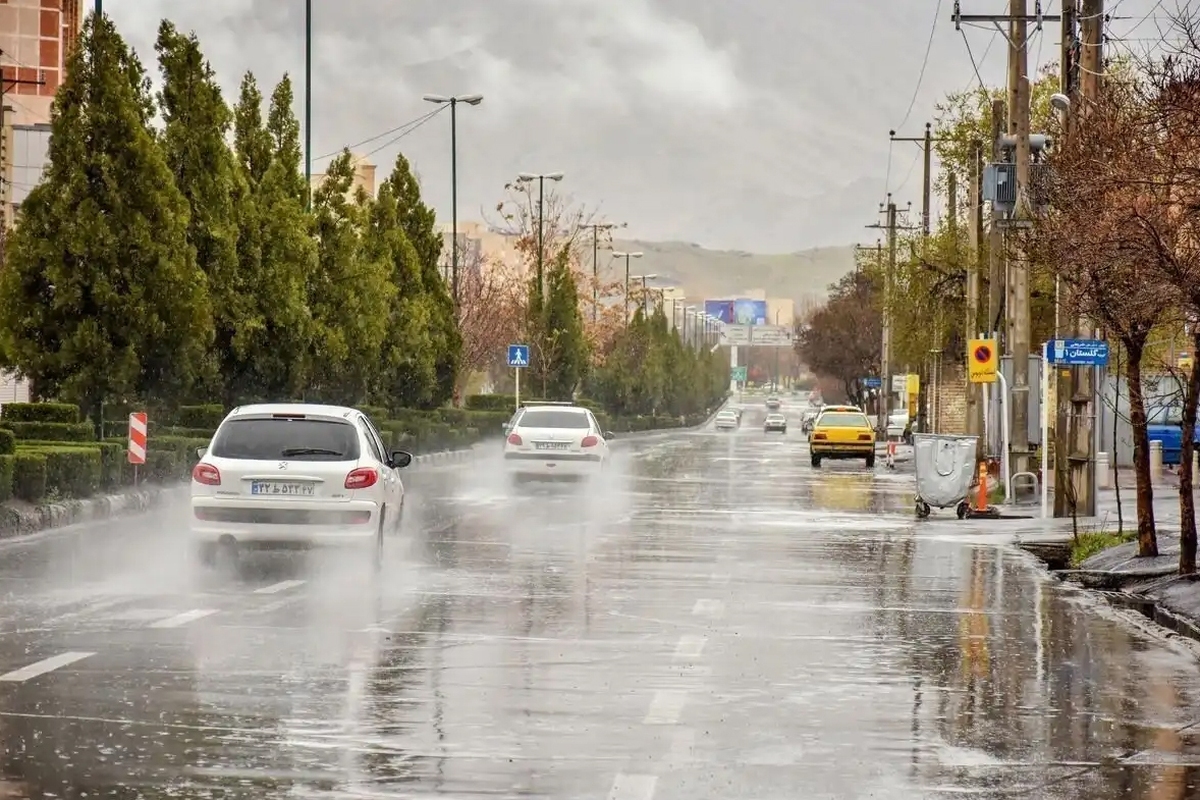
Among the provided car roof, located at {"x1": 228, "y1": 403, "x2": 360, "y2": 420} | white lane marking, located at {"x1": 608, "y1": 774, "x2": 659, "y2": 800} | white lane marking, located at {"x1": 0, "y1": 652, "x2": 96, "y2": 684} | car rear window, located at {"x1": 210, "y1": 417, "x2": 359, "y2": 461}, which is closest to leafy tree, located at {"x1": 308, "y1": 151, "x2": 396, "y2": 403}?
car roof, located at {"x1": 228, "y1": 403, "x2": 360, "y2": 420}

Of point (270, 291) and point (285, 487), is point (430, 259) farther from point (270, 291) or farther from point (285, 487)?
point (285, 487)

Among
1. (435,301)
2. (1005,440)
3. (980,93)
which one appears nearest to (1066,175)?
(1005,440)

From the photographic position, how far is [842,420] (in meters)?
67.9

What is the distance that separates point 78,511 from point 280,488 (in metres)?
9.97

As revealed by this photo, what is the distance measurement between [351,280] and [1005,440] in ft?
64.1

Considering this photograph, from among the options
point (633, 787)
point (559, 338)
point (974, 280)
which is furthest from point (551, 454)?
point (559, 338)

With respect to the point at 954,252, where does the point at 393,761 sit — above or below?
below

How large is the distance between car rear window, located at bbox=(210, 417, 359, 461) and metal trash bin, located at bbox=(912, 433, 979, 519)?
14.7 meters

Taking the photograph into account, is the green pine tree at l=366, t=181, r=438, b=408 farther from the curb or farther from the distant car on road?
the distant car on road

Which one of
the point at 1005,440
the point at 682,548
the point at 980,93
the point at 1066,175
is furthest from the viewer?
the point at 980,93

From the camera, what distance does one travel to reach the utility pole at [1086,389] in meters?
30.1

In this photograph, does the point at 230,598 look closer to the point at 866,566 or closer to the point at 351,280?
the point at 866,566

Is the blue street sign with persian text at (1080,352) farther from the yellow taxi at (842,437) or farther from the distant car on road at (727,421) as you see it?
the distant car on road at (727,421)

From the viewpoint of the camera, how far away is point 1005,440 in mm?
38312
